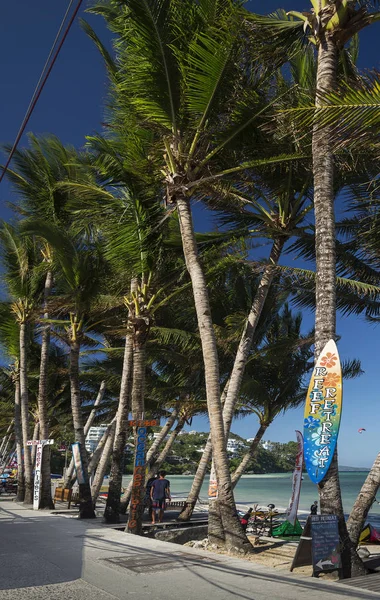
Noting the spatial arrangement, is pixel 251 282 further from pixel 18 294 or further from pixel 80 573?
pixel 80 573

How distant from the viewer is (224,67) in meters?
9.63

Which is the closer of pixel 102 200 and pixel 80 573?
pixel 80 573

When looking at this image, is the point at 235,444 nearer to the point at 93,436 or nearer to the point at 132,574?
the point at 93,436

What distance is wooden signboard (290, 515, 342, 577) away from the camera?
6598 mm

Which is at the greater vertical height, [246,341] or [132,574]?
[246,341]

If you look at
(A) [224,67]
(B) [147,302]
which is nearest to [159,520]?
Answer: (B) [147,302]

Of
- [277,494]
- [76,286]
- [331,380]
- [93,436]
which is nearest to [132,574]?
[331,380]

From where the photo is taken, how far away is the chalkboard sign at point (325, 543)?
21.6 ft

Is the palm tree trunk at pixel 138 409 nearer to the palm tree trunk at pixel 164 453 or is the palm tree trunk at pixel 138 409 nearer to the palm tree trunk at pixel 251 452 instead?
the palm tree trunk at pixel 251 452

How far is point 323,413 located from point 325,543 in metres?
1.60

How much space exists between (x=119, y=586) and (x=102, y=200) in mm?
8417

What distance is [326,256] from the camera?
26.5 feet

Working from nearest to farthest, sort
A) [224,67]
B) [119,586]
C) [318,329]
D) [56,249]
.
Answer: [119,586] < [318,329] < [224,67] < [56,249]

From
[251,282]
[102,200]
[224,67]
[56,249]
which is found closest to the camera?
[224,67]
